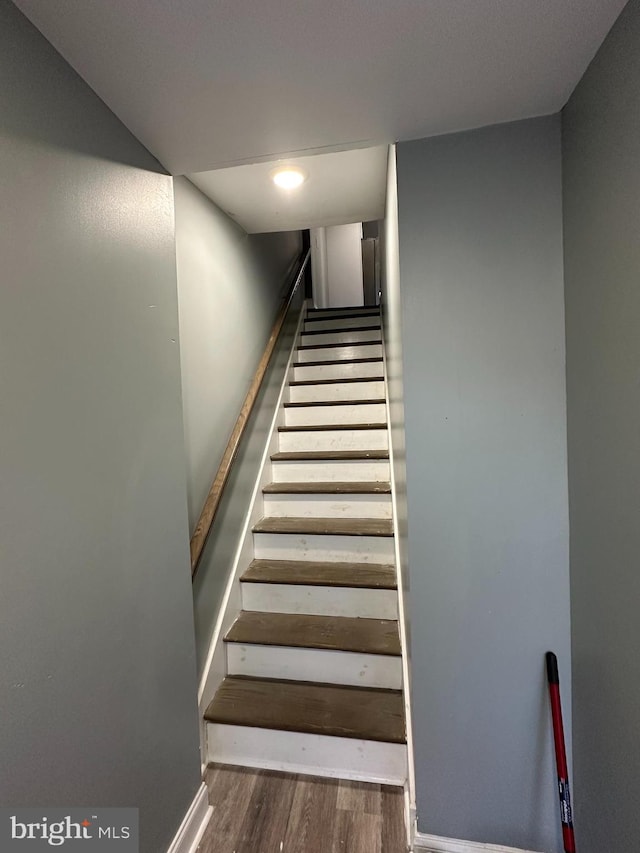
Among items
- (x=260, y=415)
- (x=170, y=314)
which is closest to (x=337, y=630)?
(x=260, y=415)

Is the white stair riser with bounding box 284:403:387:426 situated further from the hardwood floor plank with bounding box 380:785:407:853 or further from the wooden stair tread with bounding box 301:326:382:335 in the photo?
the hardwood floor plank with bounding box 380:785:407:853

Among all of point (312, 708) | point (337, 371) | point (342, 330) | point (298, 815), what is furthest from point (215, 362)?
point (342, 330)

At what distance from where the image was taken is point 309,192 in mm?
1698

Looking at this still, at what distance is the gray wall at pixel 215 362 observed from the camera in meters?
1.60

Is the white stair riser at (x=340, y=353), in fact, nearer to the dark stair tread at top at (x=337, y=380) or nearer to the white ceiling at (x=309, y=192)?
the dark stair tread at top at (x=337, y=380)

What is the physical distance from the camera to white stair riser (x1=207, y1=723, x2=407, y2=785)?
1.42 m

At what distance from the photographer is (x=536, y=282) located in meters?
1.09

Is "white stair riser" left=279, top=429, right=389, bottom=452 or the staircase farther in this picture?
"white stair riser" left=279, top=429, right=389, bottom=452

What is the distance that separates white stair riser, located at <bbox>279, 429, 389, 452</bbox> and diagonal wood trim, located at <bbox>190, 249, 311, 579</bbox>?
0.49m

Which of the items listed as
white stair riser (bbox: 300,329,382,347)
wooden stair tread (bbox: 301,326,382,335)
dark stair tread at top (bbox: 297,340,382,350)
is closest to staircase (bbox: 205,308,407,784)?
dark stair tread at top (bbox: 297,340,382,350)

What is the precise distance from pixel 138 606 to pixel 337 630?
96 cm

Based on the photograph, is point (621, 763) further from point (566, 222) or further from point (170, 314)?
point (170, 314)

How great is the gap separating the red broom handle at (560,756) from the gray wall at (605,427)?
0.05 meters

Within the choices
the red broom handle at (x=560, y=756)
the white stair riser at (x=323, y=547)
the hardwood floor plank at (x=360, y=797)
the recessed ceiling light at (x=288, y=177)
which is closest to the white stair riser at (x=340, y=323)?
the recessed ceiling light at (x=288, y=177)
